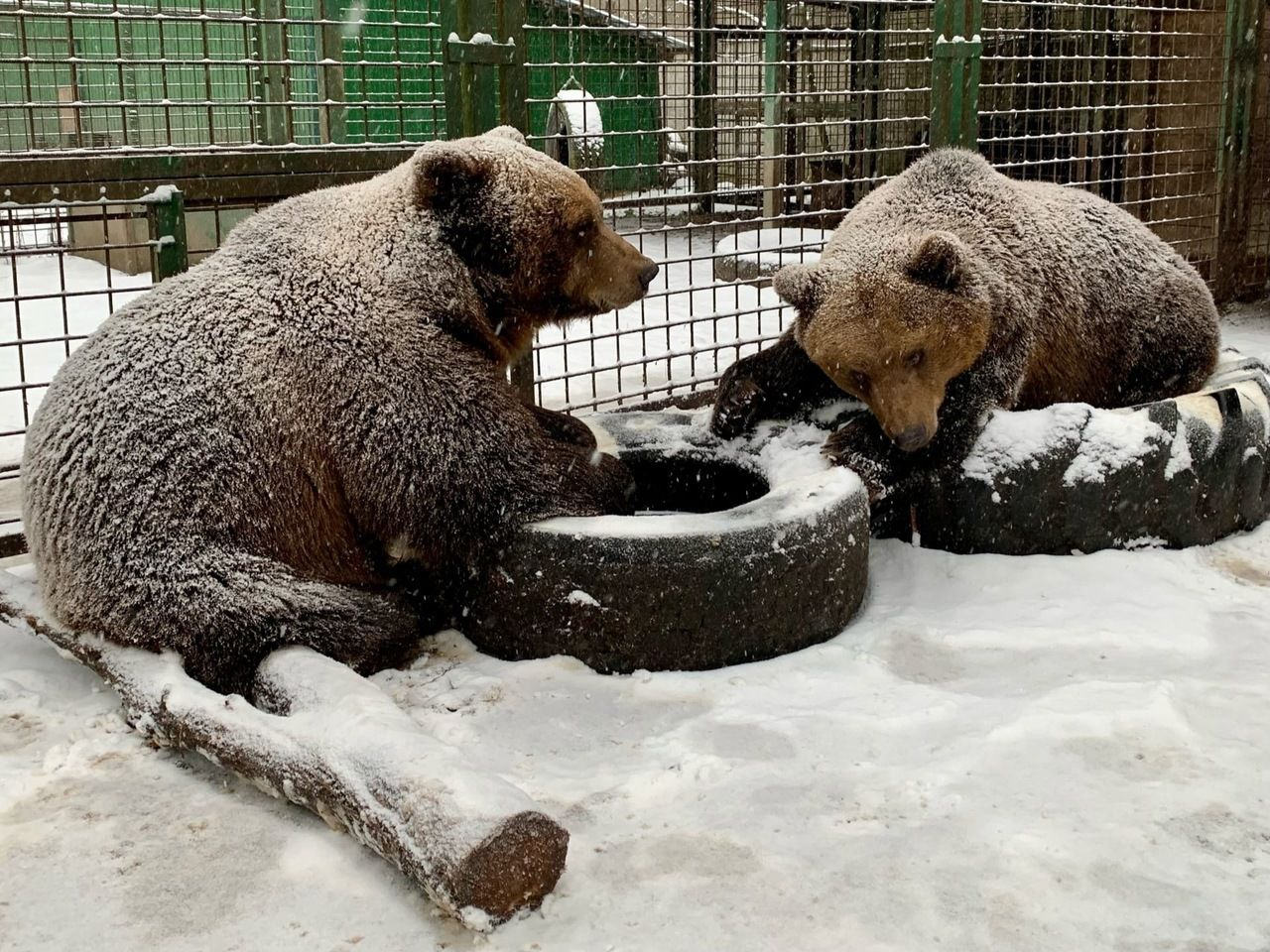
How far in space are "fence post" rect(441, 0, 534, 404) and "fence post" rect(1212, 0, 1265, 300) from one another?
581cm

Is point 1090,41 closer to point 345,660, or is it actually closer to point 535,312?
point 535,312

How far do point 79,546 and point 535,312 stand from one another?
4.95 feet

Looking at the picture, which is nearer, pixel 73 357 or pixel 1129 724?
pixel 1129 724

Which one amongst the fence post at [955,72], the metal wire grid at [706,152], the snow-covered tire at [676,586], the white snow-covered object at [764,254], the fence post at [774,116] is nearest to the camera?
the snow-covered tire at [676,586]

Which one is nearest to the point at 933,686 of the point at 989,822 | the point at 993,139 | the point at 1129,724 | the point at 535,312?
the point at 1129,724

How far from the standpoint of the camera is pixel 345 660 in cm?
342

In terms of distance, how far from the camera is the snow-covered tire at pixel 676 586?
3.44 meters

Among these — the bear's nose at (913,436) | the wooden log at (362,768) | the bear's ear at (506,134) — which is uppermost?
the bear's ear at (506,134)

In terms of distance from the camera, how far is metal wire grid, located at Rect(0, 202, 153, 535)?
487 cm

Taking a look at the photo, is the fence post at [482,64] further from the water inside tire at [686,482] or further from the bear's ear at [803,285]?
the bear's ear at [803,285]

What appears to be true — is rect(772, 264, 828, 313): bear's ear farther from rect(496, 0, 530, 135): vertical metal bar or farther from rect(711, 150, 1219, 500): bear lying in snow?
rect(496, 0, 530, 135): vertical metal bar

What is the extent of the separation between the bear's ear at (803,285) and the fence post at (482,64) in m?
1.07

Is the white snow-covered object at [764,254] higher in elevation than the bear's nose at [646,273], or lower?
lower

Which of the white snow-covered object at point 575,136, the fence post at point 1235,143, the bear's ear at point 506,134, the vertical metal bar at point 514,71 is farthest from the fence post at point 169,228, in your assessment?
the fence post at point 1235,143
